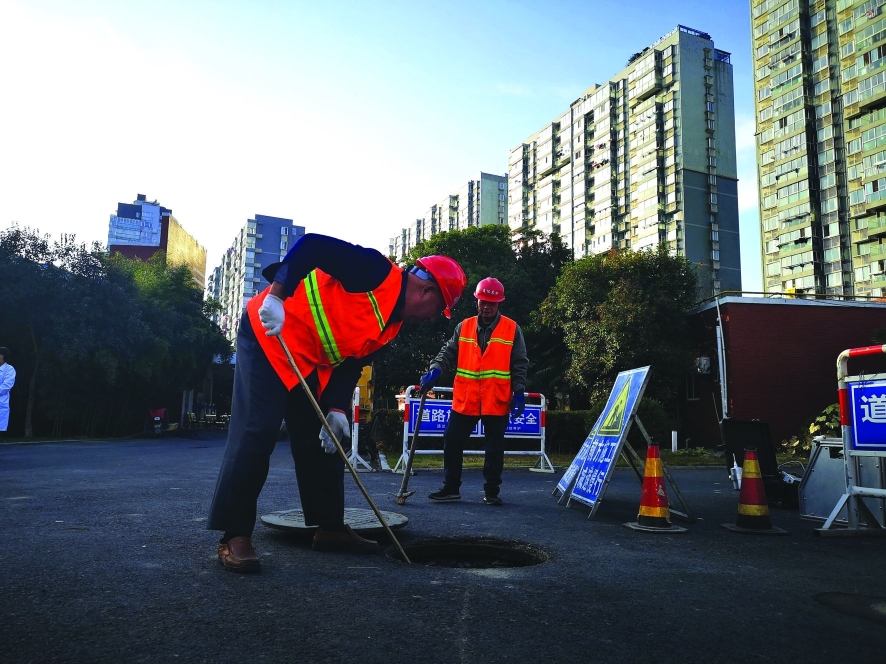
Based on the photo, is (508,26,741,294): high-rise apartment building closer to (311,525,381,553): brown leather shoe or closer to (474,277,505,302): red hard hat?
(474,277,505,302): red hard hat

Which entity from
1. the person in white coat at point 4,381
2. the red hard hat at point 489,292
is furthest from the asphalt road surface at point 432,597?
the person in white coat at point 4,381

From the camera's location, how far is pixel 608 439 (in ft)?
19.3

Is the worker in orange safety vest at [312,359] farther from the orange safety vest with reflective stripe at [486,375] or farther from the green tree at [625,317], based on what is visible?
the green tree at [625,317]

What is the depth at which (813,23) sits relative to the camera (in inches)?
2373

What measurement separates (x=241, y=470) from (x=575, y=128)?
86.1m

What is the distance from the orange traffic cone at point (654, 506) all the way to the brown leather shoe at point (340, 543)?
223 cm

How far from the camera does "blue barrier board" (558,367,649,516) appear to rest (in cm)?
555

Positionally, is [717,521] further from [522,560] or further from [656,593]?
[656,593]

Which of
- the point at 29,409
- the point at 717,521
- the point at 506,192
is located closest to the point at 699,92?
the point at 506,192

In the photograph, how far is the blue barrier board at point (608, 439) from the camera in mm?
5551

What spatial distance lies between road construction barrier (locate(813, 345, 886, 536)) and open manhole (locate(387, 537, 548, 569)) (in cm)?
247

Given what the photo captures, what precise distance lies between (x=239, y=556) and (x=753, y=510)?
3916 mm

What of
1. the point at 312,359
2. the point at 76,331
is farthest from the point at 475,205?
the point at 312,359

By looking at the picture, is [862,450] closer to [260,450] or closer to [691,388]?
[260,450]
